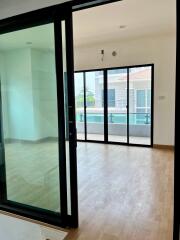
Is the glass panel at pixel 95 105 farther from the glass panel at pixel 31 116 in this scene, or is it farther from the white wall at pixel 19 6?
the white wall at pixel 19 6

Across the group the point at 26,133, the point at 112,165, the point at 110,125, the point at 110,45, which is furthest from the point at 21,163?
the point at 110,45

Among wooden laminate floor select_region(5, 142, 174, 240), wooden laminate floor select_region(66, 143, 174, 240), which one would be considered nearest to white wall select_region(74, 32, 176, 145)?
wooden laminate floor select_region(66, 143, 174, 240)

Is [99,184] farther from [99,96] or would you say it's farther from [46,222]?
[99,96]

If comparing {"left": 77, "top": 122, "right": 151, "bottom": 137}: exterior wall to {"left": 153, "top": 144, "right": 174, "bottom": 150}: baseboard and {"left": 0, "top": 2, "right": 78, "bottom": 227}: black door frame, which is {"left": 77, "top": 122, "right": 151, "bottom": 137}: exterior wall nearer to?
{"left": 153, "top": 144, "right": 174, "bottom": 150}: baseboard

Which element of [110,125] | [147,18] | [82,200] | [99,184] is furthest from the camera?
[110,125]

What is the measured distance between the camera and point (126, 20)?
419 centimetres

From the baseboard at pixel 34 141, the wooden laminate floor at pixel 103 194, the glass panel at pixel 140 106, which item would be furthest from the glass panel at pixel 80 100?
the baseboard at pixel 34 141

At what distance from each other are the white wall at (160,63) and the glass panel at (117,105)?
375 millimetres

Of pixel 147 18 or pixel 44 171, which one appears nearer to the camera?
pixel 44 171

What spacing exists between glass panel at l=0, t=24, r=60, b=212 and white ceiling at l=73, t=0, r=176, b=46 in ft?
5.47

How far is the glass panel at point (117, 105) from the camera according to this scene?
6.21 meters

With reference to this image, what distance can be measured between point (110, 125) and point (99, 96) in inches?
38.9

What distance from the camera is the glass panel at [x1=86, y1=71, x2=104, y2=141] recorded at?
6.59 meters

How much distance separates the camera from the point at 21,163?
9.15ft
